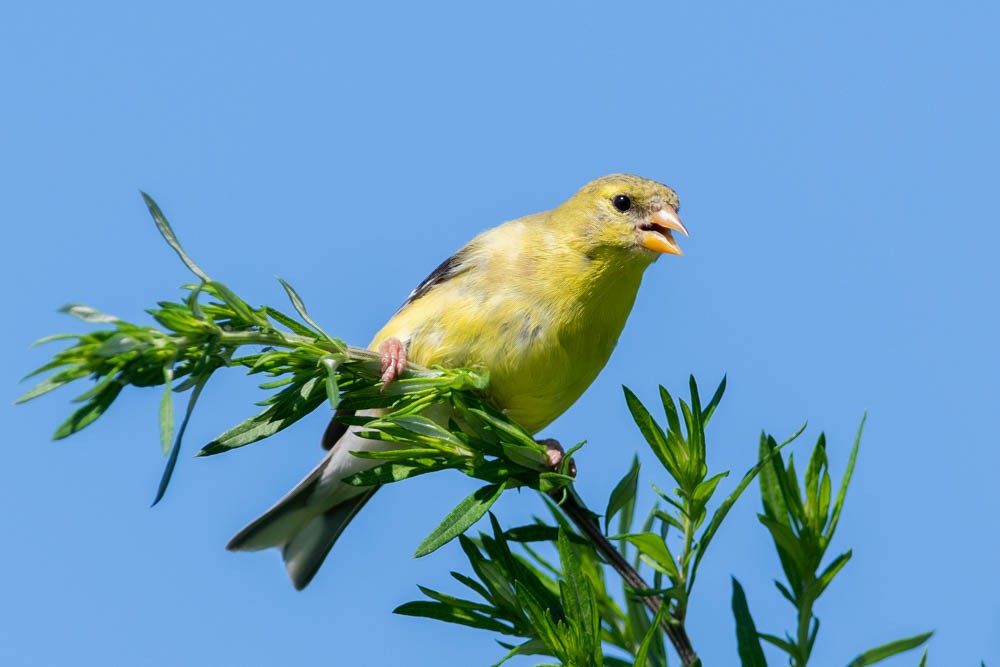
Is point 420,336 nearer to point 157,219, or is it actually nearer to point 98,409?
point 157,219

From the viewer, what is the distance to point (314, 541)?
13.6ft

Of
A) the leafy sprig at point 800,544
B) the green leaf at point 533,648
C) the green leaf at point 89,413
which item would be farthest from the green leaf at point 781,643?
the green leaf at point 89,413

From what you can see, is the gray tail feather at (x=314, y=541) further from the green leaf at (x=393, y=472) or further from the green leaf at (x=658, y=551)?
the green leaf at (x=658, y=551)

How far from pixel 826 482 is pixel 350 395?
0.97m

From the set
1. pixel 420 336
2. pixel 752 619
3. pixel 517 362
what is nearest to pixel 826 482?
pixel 752 619

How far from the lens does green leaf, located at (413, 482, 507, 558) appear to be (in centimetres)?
196

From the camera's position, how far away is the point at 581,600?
5.79ft

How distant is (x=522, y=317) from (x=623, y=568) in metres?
1.79

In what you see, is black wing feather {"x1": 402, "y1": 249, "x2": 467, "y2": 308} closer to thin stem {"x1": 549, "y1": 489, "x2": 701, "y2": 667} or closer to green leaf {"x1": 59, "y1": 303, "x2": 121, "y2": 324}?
thin stem {"x1": 549, "y1": 489, "x2": 701, "y2": 667}

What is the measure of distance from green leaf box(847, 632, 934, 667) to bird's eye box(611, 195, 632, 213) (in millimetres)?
2725

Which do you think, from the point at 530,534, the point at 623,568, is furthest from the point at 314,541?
the point at 623,568

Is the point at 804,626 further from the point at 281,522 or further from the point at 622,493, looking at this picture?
the point at 281,522

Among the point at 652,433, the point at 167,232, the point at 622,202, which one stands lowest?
the point at 652,433

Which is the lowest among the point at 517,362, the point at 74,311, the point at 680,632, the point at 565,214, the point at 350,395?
A: the point at 680,632
